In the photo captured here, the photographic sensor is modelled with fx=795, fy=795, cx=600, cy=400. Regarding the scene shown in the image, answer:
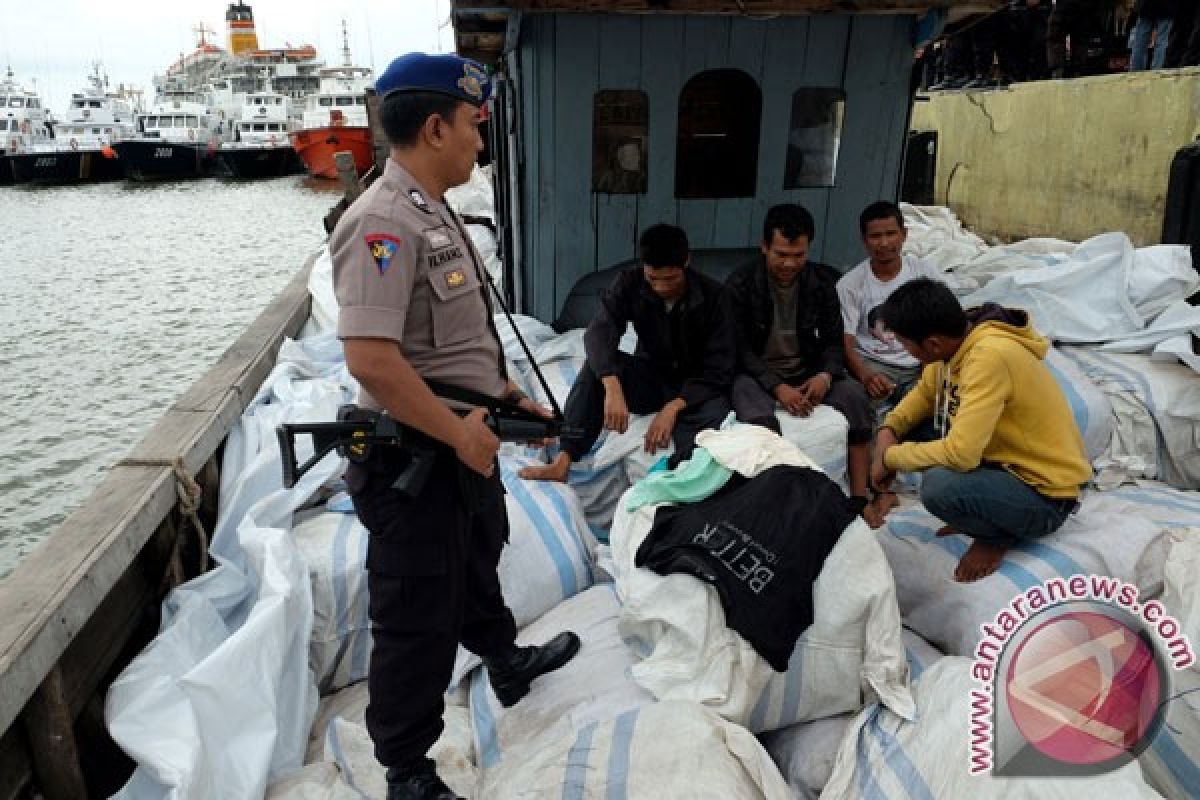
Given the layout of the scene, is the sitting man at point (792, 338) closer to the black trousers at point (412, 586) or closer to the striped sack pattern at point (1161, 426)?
the striped sack pattern at point (1161, 426)

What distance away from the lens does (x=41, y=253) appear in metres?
15.5

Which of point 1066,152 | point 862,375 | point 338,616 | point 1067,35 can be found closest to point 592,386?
point 862,375

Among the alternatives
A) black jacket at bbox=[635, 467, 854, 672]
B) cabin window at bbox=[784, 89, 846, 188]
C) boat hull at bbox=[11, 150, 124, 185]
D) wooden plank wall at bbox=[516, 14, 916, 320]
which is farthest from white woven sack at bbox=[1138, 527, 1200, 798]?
boat hull at bbox=[11, 150, 124, 185]

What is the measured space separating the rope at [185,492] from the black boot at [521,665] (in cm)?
117

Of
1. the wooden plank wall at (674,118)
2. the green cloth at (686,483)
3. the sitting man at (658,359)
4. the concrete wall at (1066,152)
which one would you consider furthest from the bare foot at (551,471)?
the concrete wall at (1066,152)

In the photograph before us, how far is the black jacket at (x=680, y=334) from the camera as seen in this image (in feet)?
→ 10.8

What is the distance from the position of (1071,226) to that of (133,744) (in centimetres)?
704

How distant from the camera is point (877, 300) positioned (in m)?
3.71

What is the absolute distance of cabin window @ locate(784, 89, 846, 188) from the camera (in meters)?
4.27

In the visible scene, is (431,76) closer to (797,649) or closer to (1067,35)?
(797,649)

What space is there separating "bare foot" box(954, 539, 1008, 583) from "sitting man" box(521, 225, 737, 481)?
3.55 feet

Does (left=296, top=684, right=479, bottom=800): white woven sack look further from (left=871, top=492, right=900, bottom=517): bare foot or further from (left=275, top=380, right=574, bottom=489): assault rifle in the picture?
(left=871, top=492, right=900, bottom=517): bare foot

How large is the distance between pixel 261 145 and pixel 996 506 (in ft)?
121


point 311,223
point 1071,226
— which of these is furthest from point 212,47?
point 1071,226
